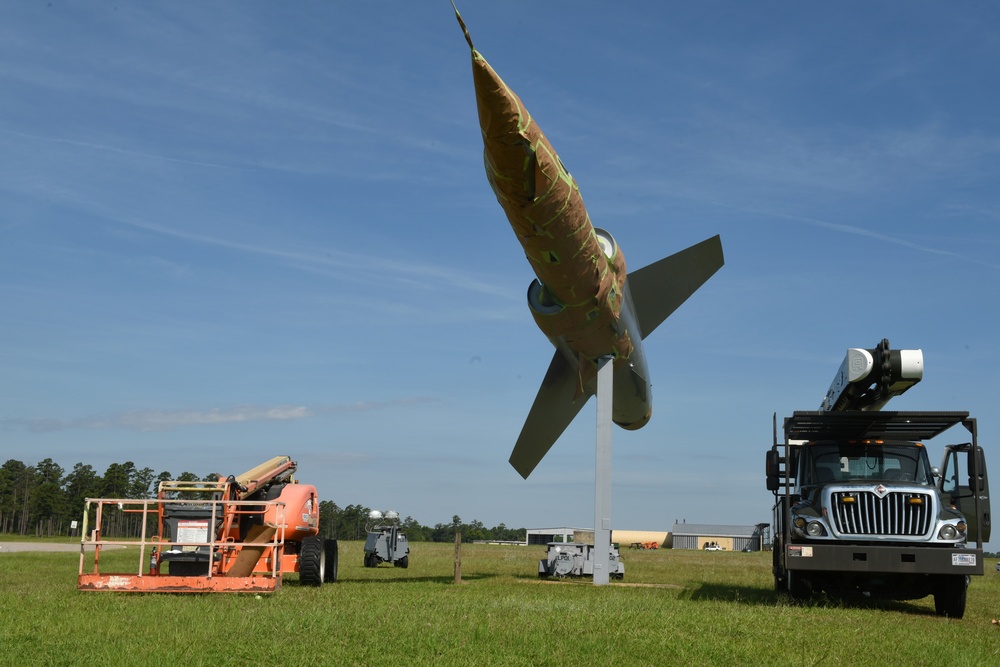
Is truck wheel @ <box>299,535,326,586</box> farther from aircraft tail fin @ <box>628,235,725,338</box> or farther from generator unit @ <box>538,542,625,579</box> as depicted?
aircraft tail fin @ <box>628,235,725,338</box>

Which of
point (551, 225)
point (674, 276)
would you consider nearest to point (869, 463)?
point (551, 225)

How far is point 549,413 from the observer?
20.4m

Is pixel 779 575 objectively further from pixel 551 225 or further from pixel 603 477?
pixel 551 225

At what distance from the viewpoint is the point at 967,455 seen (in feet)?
41.3

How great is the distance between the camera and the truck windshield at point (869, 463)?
13.0 meters

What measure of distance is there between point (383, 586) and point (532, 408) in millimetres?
6693

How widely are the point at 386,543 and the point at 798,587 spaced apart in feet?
48.0

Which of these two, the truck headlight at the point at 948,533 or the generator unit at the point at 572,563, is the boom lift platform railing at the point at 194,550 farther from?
the truck headlight at the point at 948,533

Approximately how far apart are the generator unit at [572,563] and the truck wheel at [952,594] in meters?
9.01

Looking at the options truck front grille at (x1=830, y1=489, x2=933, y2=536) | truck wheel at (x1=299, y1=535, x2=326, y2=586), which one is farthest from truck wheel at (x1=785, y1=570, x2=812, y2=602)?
truck wheel at (x1=299, y1=535, x2=326, y2=586)

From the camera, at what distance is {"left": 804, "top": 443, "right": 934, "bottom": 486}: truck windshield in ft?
42.5

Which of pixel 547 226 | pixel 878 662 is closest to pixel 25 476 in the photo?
pixel 547 226

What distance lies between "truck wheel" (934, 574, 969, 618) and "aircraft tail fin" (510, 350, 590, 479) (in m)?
8.70

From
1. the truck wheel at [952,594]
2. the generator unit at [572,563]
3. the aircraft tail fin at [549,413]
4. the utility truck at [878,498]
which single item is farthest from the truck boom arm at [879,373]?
the generator unit at [572,563]
